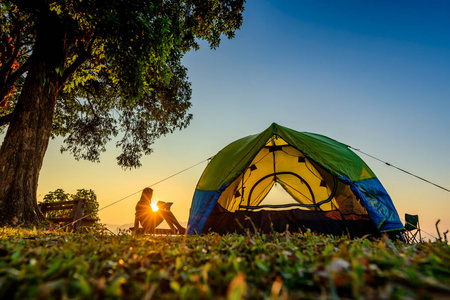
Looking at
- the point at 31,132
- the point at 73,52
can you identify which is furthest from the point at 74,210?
the point at 73,52

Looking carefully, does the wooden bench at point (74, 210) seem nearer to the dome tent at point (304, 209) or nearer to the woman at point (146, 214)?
the woman at point (146, 214)

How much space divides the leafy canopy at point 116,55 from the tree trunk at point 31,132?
0.31 meters

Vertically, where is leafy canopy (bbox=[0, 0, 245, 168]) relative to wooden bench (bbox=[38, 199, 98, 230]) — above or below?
above

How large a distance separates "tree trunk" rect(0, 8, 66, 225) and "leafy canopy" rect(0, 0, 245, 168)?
1.02 ft

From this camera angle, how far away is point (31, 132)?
19.7 ft

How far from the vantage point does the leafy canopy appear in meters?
5.85

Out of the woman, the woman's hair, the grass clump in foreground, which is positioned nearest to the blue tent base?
the woman

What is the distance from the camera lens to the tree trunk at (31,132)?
17.7 feet

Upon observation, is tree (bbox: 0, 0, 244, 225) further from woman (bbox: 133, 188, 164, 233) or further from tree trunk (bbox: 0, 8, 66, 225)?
woman (bbox: 133, 188, 164, 233)

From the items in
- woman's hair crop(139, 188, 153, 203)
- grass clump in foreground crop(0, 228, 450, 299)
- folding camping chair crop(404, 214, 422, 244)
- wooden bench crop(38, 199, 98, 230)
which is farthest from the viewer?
wooden bench crop(38, 199, 98, 230)

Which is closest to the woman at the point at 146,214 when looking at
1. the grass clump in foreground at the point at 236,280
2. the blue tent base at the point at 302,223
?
the blue tent base at the point at 302,223

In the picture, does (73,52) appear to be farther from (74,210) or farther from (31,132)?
(74,210)

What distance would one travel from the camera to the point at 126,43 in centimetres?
613

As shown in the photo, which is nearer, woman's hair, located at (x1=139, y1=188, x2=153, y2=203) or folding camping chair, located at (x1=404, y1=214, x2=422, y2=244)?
folding camping chair, located at (x1=404, y1=214, x2=422, y2=244)
